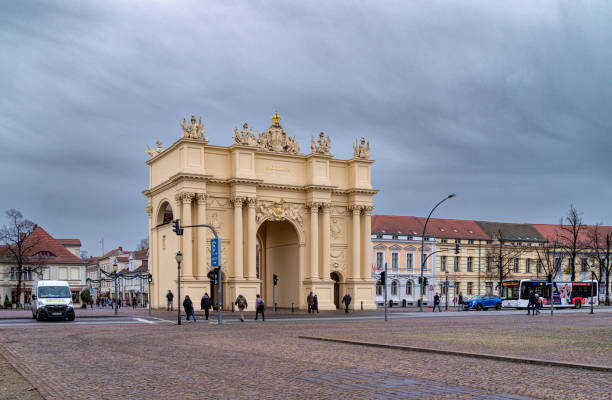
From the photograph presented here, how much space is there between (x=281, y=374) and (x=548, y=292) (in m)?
52.3

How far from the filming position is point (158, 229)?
54.8 meters

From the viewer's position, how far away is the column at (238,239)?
50.1 meters

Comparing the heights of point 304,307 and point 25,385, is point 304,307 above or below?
below

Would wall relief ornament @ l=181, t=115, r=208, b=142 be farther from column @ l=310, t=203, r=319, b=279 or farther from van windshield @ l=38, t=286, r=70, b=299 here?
van windshield @ l=38, t=286, r=70, b=299

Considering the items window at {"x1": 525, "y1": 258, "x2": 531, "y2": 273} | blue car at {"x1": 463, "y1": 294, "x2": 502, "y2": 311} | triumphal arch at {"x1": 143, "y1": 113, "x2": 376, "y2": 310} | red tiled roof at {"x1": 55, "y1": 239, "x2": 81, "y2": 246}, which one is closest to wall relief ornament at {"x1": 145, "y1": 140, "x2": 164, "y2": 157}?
triumphal arch at {"x1": 143, "y1": 113, "x2": 376, "y2": 310}

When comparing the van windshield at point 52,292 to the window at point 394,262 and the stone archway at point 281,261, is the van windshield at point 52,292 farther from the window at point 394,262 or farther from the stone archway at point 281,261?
the window at point 394,262

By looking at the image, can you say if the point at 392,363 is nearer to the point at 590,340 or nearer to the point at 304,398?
the point at 304,398

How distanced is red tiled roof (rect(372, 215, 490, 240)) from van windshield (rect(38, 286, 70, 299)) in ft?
164

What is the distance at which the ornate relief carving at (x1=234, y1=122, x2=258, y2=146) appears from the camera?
51.2 meters

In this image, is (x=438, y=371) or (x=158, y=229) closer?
(x=438, y=371)

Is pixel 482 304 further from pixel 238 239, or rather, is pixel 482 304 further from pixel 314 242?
pixel 238 239

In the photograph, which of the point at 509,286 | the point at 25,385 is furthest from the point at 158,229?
the point at 25,385

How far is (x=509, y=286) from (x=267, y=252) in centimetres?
2303

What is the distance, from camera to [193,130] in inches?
1949
